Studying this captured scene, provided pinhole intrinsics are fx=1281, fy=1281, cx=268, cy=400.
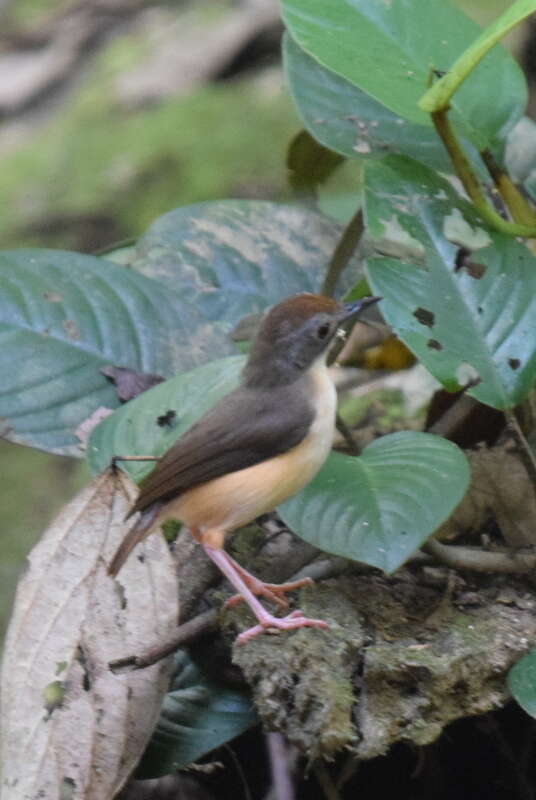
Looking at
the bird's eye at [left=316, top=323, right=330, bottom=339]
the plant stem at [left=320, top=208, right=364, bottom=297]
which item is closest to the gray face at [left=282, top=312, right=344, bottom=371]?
the bird's eye at [left=316, top=323, right=330, bottom=339]

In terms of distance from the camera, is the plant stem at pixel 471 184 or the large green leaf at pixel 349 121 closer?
the plant stem at pixel 471 184

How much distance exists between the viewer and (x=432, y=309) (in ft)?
9.07

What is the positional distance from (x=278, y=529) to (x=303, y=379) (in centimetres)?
46

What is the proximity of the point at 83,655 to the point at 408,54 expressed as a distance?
1612 mm

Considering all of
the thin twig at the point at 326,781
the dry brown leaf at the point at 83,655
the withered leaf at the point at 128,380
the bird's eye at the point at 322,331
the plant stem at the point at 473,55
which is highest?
the plant stem at the point at 473,55

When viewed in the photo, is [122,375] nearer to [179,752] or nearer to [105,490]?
[105,490]

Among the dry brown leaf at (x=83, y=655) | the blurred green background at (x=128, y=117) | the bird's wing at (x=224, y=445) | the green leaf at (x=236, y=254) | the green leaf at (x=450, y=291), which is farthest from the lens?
the blurred green background at (x=128, y=117)

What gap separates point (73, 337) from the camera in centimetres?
313

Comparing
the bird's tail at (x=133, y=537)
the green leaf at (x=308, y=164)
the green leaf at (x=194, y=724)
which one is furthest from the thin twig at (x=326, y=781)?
the green leaf at (x=308, y=164)

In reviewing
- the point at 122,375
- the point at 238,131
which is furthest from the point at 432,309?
the point at 238,131

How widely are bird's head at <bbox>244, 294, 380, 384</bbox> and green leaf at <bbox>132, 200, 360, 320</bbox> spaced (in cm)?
63

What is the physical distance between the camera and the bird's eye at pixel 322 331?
274 centimetres

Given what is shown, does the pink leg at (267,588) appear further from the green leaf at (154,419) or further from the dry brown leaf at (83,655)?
the green leaf at (154,419)

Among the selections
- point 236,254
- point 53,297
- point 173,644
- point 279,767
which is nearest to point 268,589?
point 173,644
